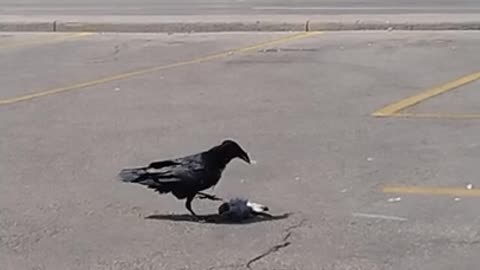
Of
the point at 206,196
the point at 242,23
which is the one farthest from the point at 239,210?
the point at 242,23

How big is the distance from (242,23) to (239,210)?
39.7ft

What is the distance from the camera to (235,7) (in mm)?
24078

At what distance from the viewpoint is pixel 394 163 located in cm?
896

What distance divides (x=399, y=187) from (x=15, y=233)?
2.53m

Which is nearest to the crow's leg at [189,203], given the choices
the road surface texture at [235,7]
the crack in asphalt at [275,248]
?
the crack in asphalt at [275,248]

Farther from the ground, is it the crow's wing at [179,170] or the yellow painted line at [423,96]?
the crow's wing at [179,170]

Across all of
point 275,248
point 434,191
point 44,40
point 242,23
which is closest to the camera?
point 275,248

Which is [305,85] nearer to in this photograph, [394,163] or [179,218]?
[394,163]

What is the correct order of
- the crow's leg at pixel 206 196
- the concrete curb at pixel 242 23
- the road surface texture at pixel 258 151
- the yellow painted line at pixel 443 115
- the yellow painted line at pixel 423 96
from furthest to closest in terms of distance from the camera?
the concrete curb at pixel 242 23 → the yellow painted line at pixel 423 96 → the yellow painted line at pixel 443 115 → the crow's leg at pixel 206 196 → the road surface texture at pixel 258 151

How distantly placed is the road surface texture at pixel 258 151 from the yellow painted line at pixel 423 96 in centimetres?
4

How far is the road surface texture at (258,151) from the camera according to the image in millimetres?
6934

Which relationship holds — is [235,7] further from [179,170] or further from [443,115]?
[179,170]

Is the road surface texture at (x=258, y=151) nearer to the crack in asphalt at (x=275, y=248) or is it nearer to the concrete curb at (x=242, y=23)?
the crack in asphalt at (x=275, y=248)

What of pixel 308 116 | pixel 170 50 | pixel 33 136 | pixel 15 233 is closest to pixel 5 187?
pixel 15 233
